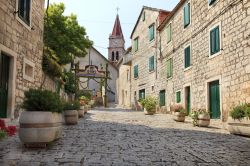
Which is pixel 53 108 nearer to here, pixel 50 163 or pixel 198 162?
pixel 50 163

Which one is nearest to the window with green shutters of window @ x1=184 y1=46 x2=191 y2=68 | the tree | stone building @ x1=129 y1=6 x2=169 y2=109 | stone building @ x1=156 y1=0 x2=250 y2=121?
stone building @ x1=156 y1=0 x2=250 y2=121

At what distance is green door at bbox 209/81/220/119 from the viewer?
12.6 m

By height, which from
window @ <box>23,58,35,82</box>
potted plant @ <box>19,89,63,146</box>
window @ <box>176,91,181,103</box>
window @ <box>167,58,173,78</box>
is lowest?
potted plant @ <box>19,89,63,146</box>

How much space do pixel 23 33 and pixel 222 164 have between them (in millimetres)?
7550

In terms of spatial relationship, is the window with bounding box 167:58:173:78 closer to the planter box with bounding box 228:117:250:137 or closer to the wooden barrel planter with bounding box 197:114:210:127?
the wooden barrel planter with bounding box 197:114:210:127

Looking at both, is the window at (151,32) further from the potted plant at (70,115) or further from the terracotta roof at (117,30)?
the terracotta roof at (117,30)

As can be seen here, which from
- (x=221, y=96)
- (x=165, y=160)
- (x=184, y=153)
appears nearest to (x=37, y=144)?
(x=165, y=160)

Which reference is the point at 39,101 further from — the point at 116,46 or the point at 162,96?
the point at 116,46

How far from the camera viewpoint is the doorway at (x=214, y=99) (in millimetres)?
12648

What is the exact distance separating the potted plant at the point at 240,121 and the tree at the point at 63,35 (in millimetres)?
14666

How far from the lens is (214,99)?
1309 centimetres

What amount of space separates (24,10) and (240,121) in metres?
7.71

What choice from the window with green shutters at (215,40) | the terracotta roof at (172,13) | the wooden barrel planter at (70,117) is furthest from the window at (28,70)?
the terracotta roof at (172,13)

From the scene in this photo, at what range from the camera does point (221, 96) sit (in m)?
12.2
